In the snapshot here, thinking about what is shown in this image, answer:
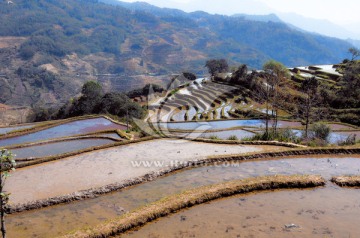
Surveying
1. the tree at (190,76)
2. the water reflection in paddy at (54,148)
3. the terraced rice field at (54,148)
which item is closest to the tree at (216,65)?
the tree at (190,76)

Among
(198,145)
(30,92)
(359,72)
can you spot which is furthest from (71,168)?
(30,92)

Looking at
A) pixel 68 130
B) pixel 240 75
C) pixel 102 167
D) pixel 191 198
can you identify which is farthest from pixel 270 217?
pixel 240 75

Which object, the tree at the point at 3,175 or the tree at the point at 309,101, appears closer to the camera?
the tree at the point at 3,175

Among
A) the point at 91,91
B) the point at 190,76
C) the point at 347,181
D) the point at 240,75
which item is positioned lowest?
the point at 91,91

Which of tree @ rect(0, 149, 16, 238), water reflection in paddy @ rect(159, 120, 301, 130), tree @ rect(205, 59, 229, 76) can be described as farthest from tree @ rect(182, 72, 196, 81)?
tree @ rect(0, 149, 16, 238)

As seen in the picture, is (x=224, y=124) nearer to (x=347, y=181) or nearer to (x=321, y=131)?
(x=321, y=131)

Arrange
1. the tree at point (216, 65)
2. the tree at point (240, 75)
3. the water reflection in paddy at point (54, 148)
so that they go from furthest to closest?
the tree at point (216, 65) < the tree at point (240, 75) < the water reflection in paddy at point (54, 148)

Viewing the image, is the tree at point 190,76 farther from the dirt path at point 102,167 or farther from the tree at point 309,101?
the dirt path at point 102,167
